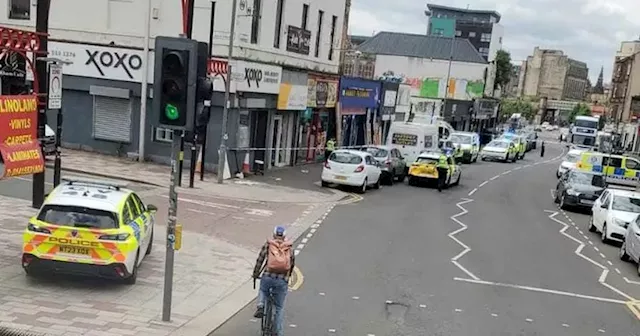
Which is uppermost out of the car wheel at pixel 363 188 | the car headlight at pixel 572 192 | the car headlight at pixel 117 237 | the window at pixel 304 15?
the window at pixel 304 15

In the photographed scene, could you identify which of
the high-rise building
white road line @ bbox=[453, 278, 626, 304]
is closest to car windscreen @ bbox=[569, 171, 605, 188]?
white road line @ bbox=[453, 278, 626, 304]

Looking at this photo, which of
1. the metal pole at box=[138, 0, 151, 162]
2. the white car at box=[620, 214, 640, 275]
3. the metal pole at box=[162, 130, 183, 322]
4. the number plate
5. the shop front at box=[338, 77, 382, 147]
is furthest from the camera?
the shop front at box=[338, 77, 382, 147]

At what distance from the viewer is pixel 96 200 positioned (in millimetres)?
10906

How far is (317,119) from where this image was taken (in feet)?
121

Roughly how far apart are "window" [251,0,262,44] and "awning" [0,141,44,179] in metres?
15.4

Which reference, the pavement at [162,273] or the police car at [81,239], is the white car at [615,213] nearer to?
→ the pavement at [162,273]

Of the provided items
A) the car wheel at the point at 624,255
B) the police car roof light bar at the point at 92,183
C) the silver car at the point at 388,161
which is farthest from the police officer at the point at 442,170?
the police car roof light bar at the point at 92,183

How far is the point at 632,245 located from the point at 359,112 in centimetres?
2654

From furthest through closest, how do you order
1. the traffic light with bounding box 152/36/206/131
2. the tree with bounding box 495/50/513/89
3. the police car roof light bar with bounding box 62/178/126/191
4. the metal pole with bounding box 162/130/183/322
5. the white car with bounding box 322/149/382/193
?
1. the tree with bounding box 495/50/513/89
2. the white car with bounding box 322/149/382/193
3. the police car roof light bar with bounding box 62/178/126/191
4. the metal pole with bounding box 162/130/183/322
5. the traffic light with bounding box 152/36/206/131

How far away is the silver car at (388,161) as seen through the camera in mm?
30562

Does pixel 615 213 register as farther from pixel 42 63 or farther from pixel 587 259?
pixel 42 63

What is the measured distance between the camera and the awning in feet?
41.7

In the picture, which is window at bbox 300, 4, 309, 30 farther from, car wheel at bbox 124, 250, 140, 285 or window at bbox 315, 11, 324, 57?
car wheel at bbox 124, 250, 140, 285

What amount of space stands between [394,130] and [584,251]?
1932cm
